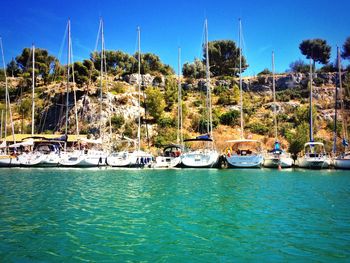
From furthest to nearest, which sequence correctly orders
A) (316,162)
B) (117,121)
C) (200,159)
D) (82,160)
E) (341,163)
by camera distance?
(117,121), (82,160), (200,159), (316,162), (341,163)

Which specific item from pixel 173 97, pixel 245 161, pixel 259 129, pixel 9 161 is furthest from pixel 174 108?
→ pixel 9 161

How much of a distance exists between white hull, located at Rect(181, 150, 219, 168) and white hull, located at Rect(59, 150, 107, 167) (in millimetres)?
11751

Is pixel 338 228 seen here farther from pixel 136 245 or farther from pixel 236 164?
pixel 236 164

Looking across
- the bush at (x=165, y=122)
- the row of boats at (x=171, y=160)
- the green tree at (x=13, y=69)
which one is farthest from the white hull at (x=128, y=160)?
the green tree at (x=13, y=69)

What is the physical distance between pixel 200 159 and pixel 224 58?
61.7 m

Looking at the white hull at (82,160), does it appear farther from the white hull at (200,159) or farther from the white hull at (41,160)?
the white hull at (200,159)

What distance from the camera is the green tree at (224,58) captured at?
317ft

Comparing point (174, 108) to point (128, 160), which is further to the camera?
point (174, 108)

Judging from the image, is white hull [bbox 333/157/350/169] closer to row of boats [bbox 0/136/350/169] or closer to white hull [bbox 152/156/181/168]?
row of boats [bbox 0/136/350/169]

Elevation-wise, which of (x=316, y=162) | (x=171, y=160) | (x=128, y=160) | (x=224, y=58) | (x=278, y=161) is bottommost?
(x=316, y=162)

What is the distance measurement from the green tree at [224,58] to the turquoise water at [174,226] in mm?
79864

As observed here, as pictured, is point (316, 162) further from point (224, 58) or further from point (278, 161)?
point (224, 58)

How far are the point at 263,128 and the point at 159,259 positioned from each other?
58565 millimetres

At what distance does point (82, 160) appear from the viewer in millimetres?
44469
